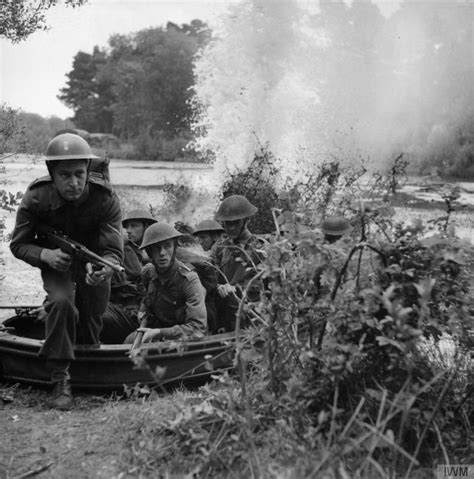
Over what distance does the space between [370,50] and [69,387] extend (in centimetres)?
1693

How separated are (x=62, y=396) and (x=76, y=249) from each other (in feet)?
3.91

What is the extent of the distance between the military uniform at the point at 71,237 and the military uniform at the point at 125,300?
2.22ft

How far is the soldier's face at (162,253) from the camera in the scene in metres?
5.38

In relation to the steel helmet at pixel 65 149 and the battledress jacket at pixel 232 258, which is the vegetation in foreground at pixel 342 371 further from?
the battledress jacket at pixel 232 258

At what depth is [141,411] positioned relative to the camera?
4.13 meters

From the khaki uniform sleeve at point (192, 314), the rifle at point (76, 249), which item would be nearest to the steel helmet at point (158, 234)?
the khaki uniform sleeve at point (192, 314)

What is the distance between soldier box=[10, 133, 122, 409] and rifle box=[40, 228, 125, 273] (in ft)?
0.18

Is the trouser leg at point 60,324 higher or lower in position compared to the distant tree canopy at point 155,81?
lower

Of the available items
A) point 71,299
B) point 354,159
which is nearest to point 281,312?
point 71,299

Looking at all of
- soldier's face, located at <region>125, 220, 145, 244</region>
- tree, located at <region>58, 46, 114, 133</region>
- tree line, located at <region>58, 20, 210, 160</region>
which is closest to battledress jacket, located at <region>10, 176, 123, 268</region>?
soldier's face, located at <region>125, 220, 145, 244</region>

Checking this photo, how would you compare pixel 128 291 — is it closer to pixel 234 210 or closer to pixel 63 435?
pixel 234 210

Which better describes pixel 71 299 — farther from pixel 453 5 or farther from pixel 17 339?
pixel 453 5

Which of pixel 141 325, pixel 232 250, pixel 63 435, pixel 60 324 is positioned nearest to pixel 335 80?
pixel 232 250

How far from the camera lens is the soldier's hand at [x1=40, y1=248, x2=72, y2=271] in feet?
15.6
